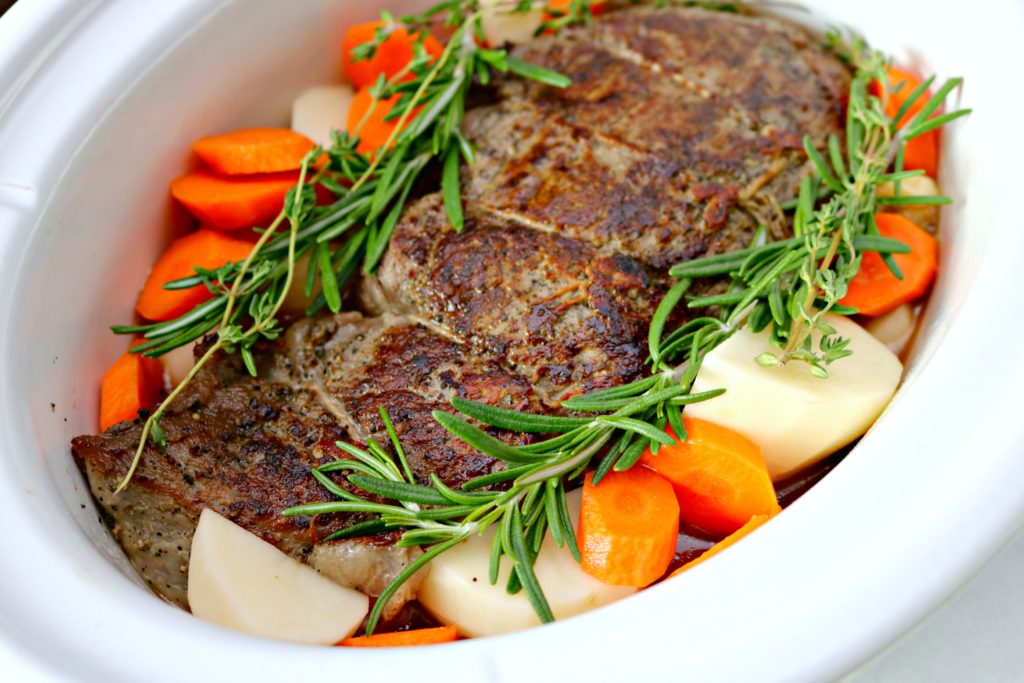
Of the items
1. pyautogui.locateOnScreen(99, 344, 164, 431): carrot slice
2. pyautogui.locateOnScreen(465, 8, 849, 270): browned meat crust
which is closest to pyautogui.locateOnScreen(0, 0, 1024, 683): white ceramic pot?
pyautogui.locateOnScreen(99, 344, 164, 431): carrot slice

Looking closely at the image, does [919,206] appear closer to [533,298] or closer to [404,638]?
[533,298]

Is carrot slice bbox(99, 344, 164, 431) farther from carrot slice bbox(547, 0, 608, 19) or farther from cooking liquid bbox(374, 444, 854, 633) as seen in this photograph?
carrot slice bbox(547, 0, 608, 19)

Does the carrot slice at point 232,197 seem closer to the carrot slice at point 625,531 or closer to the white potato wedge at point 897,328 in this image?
the carrot slice at point 625,531

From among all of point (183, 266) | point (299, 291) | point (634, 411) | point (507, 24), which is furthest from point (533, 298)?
point (507, 24)

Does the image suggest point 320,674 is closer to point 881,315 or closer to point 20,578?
point 20,578

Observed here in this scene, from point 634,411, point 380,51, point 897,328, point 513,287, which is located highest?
point 380,51

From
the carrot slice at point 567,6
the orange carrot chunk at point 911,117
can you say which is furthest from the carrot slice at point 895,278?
the carrot slice at point 567,6

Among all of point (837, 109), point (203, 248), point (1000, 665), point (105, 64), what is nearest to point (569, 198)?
point (837, 109)
